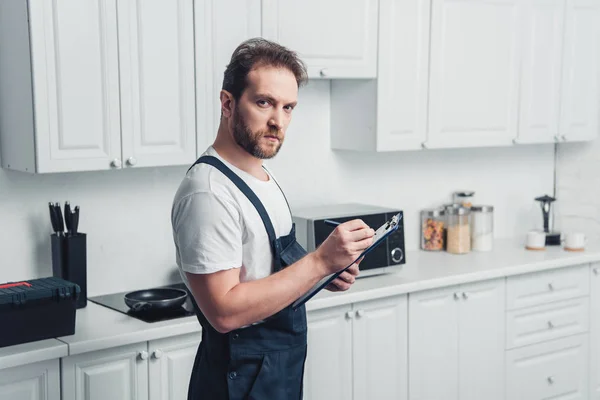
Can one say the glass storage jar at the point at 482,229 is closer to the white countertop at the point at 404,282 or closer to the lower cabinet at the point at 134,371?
the white countertop at the point at 404,282

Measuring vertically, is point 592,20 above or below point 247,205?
above

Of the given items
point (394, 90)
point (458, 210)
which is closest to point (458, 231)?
point (458, 210)

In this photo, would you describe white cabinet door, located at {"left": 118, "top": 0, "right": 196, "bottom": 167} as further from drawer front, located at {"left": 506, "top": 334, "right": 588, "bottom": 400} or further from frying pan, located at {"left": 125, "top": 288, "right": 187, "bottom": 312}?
drawer front, located at {"left": 506, "top": 334, "right": 588, "bottom": 400}

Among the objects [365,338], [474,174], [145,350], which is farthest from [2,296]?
[474,174]

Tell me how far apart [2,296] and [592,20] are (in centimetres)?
308

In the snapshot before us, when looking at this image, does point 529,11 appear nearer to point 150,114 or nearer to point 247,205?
point 150,114

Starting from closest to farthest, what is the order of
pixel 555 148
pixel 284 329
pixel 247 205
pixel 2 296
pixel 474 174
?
pixel 247 205 → pixel 284 329 → pixel 2 296 → pixel 474 174 → pixel 555 148

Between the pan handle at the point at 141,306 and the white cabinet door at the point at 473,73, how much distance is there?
1495 millimetres

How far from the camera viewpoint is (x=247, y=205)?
1955 millimetres

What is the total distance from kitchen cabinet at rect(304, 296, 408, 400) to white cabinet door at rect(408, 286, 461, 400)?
45 mm

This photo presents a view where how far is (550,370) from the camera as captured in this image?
3.90 m

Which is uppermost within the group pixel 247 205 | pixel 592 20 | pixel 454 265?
pixel 592 20

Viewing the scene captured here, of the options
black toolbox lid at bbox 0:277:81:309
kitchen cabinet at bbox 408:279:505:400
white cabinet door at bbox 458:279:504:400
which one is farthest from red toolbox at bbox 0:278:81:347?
white cabinet door at bbox 458:279:504:400

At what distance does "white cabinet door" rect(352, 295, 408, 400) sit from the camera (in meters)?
3.26
